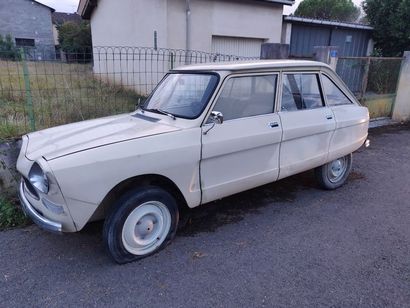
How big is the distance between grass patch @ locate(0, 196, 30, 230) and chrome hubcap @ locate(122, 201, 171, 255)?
5.04ft

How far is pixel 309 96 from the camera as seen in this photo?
4066 millimetres

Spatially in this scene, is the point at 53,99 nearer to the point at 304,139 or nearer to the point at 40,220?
the point at 40,220

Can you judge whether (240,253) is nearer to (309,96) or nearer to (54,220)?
(54,220)

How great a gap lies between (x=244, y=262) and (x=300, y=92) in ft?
6.94

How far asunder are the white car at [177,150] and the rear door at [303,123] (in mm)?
12

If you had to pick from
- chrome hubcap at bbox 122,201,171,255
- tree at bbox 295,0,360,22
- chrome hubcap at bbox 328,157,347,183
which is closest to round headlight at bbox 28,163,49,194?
chrome hubcap at bbox 122,201,171,255

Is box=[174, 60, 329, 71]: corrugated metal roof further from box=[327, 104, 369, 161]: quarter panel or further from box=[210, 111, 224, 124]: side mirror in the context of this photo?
box=[327, 104, 369, 161]: quarter panel

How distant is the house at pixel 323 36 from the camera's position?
1105 centimetres

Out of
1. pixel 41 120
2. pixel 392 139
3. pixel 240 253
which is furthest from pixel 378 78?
pixel 41 120

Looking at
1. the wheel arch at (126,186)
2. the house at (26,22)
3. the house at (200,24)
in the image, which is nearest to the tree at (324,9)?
the house at (200,24)

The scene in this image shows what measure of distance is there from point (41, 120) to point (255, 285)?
4.15 metres

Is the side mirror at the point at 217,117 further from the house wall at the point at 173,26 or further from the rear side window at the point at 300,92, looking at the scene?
the house wall at the point at 173,26

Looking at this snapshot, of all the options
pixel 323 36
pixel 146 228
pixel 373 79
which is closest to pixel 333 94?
pixel 146 228

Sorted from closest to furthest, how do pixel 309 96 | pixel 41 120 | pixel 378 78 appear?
pixel 309 96
pixel 41 120
pixel 378 78
